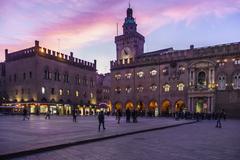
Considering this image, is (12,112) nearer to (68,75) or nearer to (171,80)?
(68,75)

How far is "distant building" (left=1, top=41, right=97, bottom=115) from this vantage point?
203ft

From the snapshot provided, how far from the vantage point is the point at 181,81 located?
6053 centimetres

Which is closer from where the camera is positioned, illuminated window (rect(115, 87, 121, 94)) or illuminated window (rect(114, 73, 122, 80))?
illuminated window (rect(115, 87, 121, 94))

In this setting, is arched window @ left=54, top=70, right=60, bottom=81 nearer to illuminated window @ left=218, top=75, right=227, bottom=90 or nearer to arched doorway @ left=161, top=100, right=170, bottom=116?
arched doorway @ left=161, top=100, right=170, bottom=116

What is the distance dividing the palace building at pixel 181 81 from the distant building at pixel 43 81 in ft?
33.6

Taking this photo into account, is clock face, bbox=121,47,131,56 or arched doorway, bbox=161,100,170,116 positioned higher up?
clock face, bbox=121,47,131,56

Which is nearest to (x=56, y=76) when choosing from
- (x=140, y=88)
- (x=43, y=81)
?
(x=43, y=81)

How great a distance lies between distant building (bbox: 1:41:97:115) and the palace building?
1023 centimetres

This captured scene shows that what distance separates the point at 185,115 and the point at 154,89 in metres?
18.1

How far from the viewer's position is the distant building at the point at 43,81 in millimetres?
61750

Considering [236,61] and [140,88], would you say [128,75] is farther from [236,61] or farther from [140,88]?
[236,61]

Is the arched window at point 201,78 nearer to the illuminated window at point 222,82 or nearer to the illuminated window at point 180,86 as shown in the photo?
the illuminated window at point 222,82

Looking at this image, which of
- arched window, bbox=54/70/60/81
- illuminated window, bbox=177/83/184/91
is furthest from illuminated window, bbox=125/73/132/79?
arched window, bbox=54/70/60/81

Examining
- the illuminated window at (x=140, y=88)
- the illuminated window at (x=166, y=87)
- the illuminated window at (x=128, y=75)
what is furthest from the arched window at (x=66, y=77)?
the illuminated window at (x=166, y=87)
